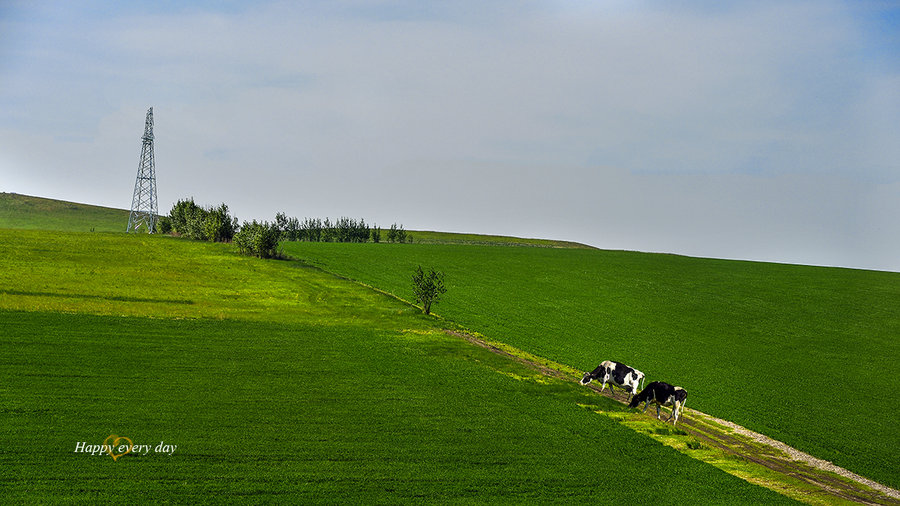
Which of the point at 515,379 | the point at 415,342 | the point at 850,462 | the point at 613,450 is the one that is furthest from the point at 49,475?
the point at 850,462

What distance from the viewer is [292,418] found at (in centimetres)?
2619

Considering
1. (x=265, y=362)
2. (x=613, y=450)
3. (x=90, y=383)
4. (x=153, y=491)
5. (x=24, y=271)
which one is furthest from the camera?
→ (x=24, y=271)

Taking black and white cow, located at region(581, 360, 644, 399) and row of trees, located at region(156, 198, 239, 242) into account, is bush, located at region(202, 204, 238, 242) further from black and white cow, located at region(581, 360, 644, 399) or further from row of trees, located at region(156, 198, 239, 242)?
black and white cow, located at region(581, 360, 644, 399)

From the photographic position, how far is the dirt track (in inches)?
923

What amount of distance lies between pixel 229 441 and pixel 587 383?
76.2 feet

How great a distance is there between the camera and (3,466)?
18875 millimetres

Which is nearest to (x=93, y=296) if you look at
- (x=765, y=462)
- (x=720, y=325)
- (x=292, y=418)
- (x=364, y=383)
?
(x=364, y=383)

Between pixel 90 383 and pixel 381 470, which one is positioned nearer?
pixel 381 470

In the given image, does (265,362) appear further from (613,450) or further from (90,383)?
(613,450)

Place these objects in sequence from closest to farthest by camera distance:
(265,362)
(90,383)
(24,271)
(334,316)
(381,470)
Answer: (381,470)
(90,383)
(265,362)
(334,316)
(24,271)

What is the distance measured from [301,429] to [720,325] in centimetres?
5158

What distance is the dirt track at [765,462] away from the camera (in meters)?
23.4

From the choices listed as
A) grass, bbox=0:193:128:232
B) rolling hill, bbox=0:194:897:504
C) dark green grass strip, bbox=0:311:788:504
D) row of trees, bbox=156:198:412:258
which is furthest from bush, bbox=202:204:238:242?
grass, bbox=0:193:128:232

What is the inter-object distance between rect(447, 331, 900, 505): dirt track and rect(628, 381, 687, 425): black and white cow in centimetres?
86
